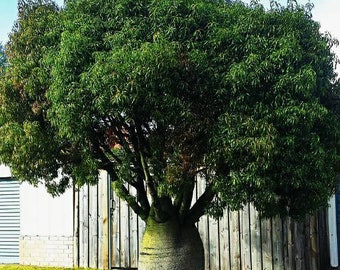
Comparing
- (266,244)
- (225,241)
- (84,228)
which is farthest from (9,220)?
(266,244)

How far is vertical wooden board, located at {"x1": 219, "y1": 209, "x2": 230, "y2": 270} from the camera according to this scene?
10.7 m

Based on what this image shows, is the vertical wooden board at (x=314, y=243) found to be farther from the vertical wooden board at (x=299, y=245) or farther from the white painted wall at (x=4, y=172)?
the white painted wall at (x=4, y=172)

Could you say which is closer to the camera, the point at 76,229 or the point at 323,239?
the point at 323,239

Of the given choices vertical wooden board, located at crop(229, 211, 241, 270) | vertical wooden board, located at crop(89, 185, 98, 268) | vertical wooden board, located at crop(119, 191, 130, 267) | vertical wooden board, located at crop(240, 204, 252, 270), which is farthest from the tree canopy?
vertical wooden board, located at crop(89, 185, 98, 268)

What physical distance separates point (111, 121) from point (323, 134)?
110 inches

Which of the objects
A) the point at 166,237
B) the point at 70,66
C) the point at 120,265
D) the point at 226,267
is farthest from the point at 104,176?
the point at 70,66

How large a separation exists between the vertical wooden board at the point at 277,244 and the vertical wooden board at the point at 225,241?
90cm

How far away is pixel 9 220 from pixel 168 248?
7067mm

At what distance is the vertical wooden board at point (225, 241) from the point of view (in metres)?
10.7

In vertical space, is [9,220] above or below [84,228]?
above

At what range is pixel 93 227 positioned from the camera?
40.0 feet

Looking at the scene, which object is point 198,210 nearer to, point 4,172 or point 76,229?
point 76,229

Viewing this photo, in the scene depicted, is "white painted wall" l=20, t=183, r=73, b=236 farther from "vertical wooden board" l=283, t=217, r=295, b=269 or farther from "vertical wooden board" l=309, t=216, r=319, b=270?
"vertical wooden board" l=309, t=216, r=319, b=270

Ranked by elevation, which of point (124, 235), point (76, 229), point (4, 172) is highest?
point (4, 172)
